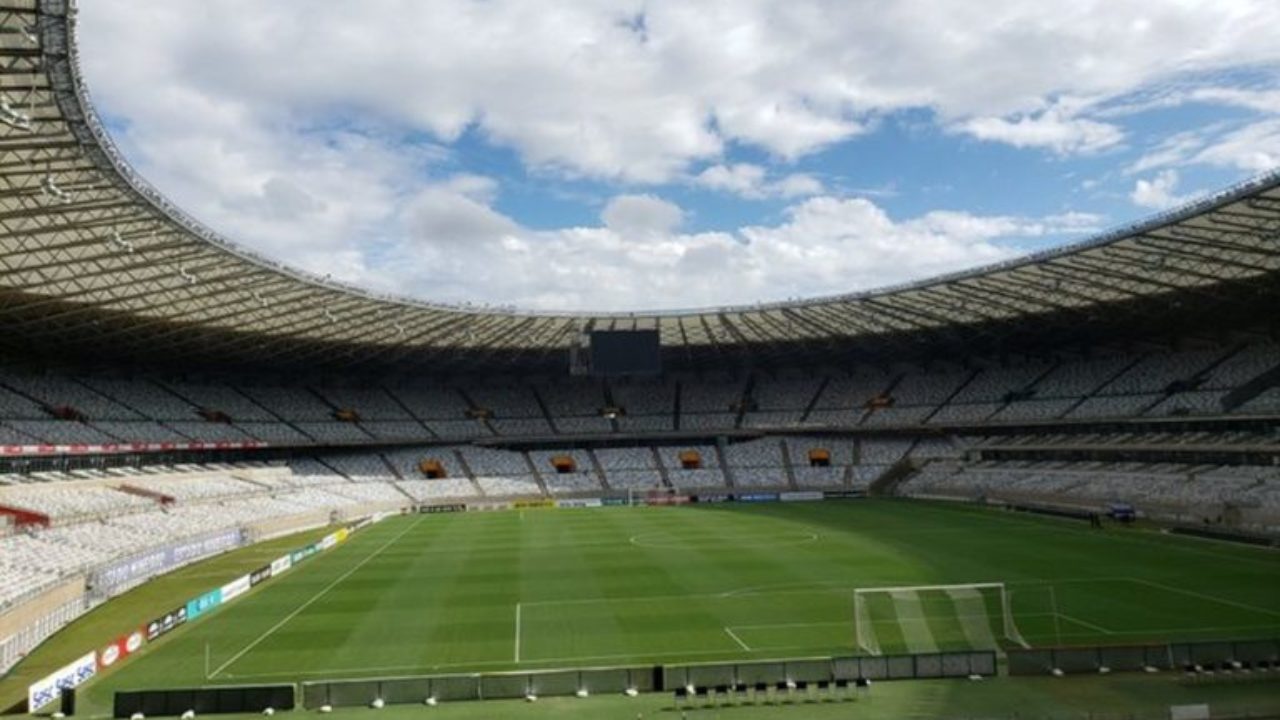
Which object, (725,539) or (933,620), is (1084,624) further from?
(725,539)

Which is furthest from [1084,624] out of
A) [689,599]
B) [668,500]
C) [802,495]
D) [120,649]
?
[668,500]

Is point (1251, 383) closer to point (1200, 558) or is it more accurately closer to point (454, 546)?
point (1200, 558)

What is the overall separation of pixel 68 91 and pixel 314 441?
172ft

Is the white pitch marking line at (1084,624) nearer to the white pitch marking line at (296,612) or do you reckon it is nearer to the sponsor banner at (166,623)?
the white pitch marking line at (296,612)

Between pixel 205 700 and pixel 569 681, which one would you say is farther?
pixel 569 681

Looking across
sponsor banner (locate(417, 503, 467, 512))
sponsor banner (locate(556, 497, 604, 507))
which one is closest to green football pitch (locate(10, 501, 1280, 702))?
sponsor banner (locate(417, 503, 467, 512))

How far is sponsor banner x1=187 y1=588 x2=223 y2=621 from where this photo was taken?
108ft

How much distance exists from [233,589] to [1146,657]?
3106cm

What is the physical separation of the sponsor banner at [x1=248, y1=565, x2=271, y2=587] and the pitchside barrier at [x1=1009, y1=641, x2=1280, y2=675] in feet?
96.2

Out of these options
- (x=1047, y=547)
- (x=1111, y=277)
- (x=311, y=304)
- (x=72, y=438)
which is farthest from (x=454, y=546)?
(x=1111, y=277)

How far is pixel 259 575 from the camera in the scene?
39875 millimetres

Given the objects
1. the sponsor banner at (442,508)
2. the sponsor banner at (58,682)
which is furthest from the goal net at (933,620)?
the sponsor banner at (442,508)

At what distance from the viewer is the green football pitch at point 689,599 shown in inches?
1047

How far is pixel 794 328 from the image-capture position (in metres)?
75.2
